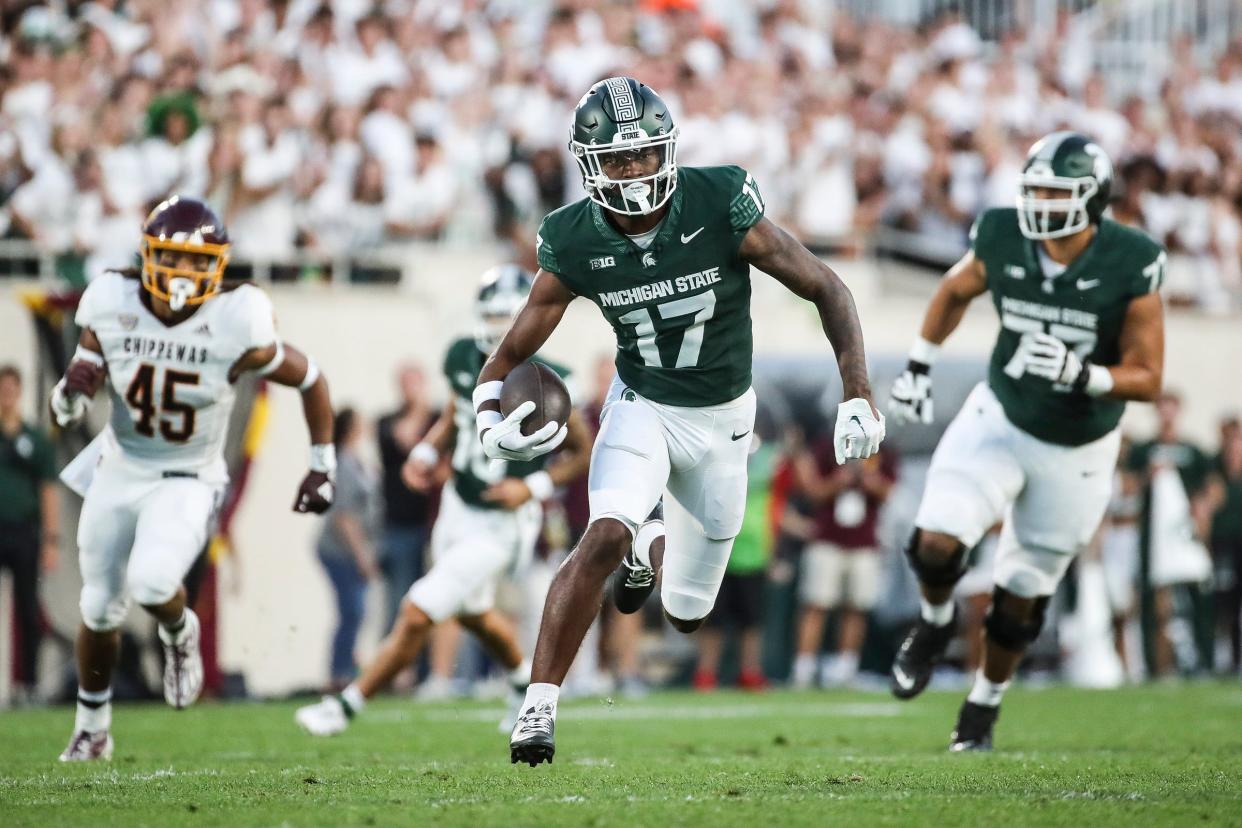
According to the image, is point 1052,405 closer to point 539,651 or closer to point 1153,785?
point 1153,785

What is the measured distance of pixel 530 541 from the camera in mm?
8367

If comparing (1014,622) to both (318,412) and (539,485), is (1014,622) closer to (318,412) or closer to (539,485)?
(539,485)

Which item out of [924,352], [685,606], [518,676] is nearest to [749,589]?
[518,676]

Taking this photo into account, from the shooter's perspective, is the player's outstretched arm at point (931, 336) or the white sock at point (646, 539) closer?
the white sock at point (646, 539)

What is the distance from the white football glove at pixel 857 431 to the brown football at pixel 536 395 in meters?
0.88

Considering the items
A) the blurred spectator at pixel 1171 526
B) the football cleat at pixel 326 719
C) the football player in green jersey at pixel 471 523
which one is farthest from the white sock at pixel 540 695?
the blurred spectator at pixel 1171 526

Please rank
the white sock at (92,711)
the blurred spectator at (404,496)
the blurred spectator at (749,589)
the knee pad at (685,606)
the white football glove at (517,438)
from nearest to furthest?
the white football glove at (517,438) < the knee pad at (685,606) < the white sock at (92,711) < the blurred spectator at (404,496) < the blurred spectator at (749,589)

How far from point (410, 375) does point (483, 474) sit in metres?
3.37

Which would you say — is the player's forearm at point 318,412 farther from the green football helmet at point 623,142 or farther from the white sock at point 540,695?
the white sock at point 540,695

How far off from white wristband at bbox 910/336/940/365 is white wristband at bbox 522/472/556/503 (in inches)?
75.4

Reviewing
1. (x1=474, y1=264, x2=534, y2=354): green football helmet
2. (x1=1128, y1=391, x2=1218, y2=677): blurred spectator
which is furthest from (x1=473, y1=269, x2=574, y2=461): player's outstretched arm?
(x1=1128, y1=391, x2=1218, y2=677): blurred spectator

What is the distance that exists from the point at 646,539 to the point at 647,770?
2.61 ft

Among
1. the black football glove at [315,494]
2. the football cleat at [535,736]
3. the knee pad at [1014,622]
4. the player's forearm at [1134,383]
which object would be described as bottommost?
the football cleat at [535,736]

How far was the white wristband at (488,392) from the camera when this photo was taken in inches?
221
